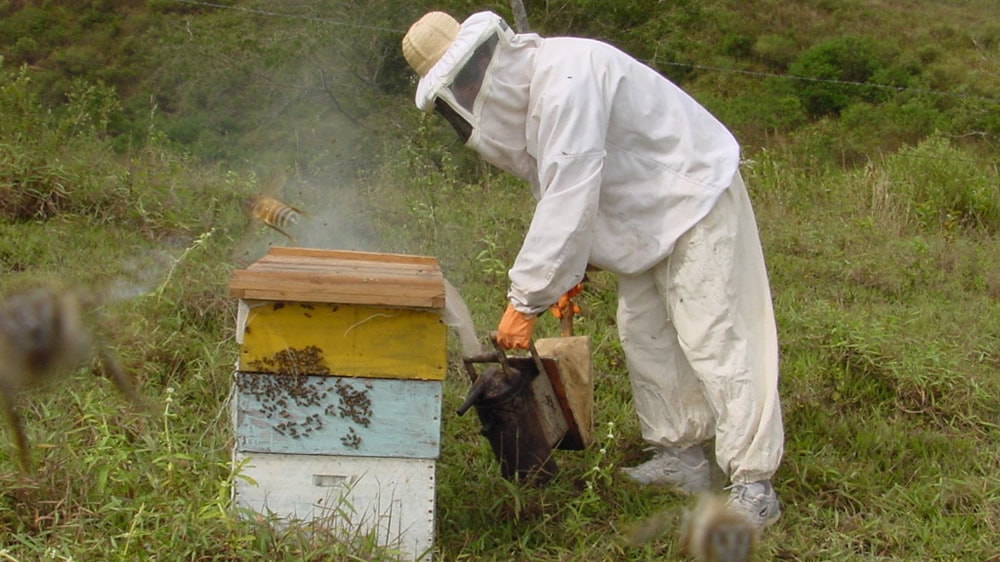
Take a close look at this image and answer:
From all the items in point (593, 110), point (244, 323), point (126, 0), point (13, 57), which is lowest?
point (244, 323)

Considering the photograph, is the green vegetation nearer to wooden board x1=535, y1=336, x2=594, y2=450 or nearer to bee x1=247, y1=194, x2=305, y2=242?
wooden board x1=535, y1=336, x2=594, y2=450

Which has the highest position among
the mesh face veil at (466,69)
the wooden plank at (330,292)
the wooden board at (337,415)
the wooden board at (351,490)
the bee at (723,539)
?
the mesh face veil at (466,69)

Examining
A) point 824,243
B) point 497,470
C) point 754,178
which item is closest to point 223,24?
point 754,178

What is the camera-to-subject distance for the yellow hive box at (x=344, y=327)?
2584 millimetres

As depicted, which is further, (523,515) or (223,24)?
(223,24)

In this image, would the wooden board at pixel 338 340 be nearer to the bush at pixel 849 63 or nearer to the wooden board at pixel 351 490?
the wooden board at pixel 351 490

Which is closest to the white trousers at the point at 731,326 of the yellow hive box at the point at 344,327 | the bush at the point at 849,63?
the yellow hive box at the point at 344,327

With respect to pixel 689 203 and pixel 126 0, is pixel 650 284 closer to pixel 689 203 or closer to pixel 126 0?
pixel 689 203

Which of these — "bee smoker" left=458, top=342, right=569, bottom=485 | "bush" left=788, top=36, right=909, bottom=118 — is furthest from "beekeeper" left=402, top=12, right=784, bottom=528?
"bush" left=788, top=36, right=909, bottom=118

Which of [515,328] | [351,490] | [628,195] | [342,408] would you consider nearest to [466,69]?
[628,195]

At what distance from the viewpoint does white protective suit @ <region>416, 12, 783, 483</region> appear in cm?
282

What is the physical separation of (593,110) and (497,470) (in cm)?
122

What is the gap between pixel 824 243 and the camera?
634 centimetres

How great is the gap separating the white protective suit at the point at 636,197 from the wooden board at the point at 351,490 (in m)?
0.56
